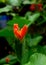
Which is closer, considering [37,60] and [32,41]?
[37,60]

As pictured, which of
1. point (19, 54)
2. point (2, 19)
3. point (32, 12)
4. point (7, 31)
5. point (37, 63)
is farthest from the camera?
point (32, 12)

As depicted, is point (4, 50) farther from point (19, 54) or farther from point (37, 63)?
point (37, 63)

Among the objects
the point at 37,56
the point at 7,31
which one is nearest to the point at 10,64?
the point at 7,31

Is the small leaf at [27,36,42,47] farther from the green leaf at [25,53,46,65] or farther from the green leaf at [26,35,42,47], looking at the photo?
the green leaf at [25,53,46,65]

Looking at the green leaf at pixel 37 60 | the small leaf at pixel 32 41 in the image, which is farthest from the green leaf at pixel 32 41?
the green leaf at pixel 37 60

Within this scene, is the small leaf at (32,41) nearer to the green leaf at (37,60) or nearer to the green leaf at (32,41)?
the green leaf at (32,41)

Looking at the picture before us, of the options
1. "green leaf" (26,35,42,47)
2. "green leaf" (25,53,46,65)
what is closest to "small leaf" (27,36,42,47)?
"green leaf" (26,35,42,47)

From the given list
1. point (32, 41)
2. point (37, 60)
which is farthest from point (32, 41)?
point (37, 60)

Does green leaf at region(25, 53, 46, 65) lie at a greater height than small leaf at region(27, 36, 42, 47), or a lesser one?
lesser

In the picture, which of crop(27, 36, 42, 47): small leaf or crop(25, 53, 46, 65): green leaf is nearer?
crop(25, 53, 46, 65): green leaf

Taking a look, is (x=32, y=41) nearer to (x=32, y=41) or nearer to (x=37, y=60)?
(x=32, y=41)

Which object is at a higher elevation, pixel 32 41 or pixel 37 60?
pixel 32 41
